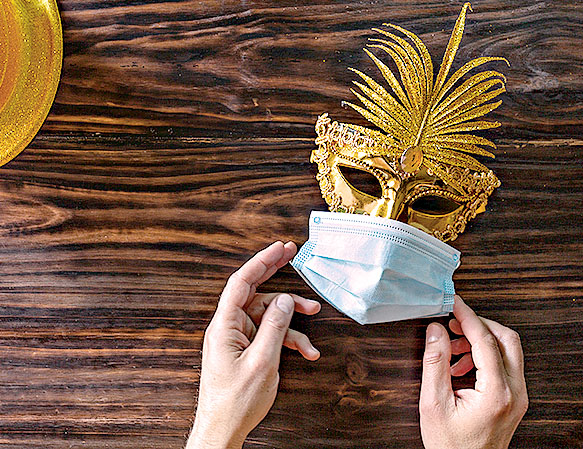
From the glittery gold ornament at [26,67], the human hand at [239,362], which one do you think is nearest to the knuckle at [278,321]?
the human hand at [239,362]

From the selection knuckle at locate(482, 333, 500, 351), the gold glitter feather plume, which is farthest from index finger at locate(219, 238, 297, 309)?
knuckle at locate(482, 333, 500, 351)

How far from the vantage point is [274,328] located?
2.70ft

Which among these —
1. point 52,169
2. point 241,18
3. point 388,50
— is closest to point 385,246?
point 388,50

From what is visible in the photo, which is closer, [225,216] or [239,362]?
[239,362]

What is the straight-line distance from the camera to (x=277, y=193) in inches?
36.4

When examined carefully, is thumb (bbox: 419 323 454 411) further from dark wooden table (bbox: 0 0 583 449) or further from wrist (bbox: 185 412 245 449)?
wrist (bbox: 185 412 245 449)

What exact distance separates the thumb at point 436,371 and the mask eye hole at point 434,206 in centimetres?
19

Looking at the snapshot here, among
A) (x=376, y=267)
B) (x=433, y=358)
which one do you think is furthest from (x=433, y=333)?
(x=376, y=267)

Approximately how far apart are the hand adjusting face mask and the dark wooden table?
0.18 feet

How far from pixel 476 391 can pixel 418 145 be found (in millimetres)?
390

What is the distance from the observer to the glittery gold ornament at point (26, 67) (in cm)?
84

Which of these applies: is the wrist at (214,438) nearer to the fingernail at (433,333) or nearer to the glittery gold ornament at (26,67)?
the fingernail at (433,333)

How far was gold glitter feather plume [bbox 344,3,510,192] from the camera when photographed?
0.83 m

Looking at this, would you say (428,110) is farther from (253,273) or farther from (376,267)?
(253,273)
